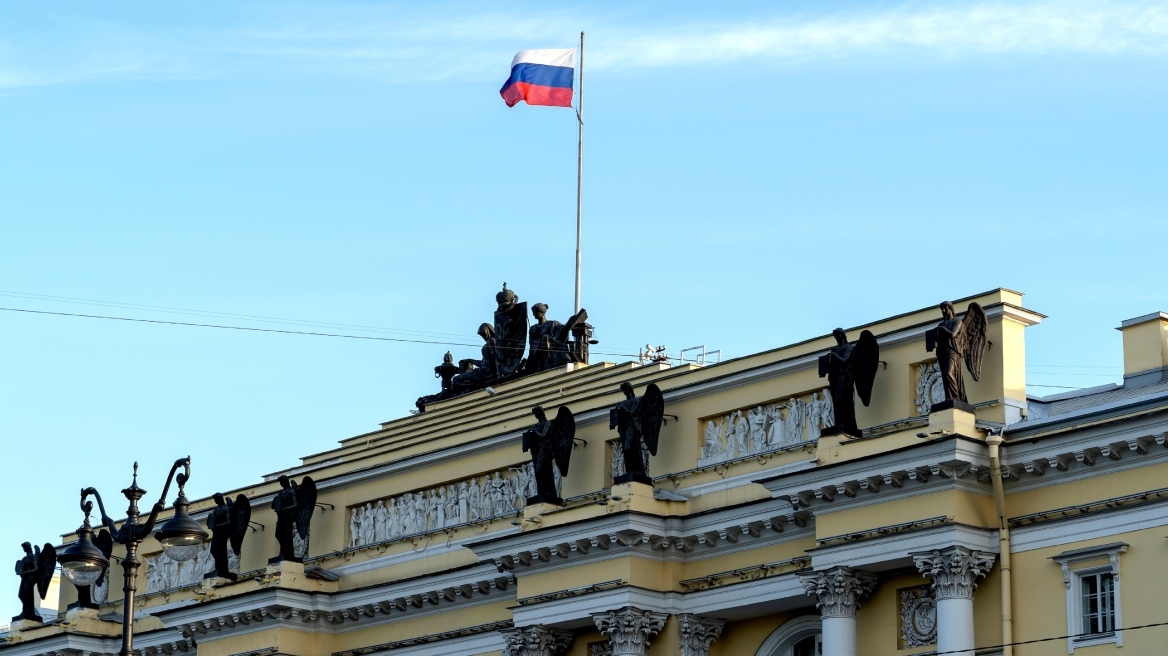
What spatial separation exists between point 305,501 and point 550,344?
4.66 m

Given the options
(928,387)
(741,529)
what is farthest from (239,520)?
(928,387)

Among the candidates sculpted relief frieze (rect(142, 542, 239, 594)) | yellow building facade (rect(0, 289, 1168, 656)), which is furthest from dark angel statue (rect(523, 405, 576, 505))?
sculpted relief frieze (rect(142, 542, 239, 594))

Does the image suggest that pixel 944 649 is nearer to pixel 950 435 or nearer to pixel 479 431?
pixel 950 435

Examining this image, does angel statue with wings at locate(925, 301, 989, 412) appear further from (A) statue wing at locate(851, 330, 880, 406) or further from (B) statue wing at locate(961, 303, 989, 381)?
(A) statue wing at locate(851, 330, 880, 406)

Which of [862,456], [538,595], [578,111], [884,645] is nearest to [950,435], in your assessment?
[862,456]

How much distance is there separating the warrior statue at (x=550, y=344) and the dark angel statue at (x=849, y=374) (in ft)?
25.9

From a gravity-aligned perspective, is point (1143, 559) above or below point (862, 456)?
below

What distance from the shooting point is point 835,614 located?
2530 centimetres

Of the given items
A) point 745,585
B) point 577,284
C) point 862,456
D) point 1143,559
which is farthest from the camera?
point 577,284

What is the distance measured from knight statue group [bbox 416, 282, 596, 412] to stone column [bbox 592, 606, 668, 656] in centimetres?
645

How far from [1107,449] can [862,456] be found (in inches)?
119

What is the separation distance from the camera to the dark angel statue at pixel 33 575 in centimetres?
3856

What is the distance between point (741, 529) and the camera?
27.1m

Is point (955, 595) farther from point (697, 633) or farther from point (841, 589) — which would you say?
point (697, 633)
